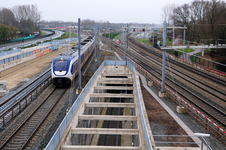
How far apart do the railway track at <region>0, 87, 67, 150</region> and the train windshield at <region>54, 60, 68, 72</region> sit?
3516mm

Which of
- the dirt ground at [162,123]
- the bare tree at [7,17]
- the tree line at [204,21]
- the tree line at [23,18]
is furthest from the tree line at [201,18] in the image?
the bare tree at [7,17]

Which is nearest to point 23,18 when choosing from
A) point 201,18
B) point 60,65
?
point 201,18

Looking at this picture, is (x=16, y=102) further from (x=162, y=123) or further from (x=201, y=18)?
(x=201, y=18)

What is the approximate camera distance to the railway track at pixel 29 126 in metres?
13.9

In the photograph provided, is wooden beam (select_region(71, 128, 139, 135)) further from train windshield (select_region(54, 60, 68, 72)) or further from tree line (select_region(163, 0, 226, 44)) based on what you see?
tree line (select_region(163, 0, 226, 44))

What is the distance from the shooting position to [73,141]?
14.2 m

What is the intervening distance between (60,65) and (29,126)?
10.5 metres

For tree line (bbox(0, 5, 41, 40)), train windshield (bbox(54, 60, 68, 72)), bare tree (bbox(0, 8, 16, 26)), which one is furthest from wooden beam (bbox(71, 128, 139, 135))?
bare tree (bbox(0, 8, 16, 26))

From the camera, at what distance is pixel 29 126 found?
16453 mm

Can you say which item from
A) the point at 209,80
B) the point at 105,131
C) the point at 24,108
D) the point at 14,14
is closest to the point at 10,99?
the point at 24,108

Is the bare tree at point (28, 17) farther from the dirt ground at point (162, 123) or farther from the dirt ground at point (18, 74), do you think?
the dirt ground at point (162, 123)

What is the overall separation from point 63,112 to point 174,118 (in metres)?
9.23

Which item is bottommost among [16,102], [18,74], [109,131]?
[109,131]

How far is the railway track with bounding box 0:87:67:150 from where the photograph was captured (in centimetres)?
1388
